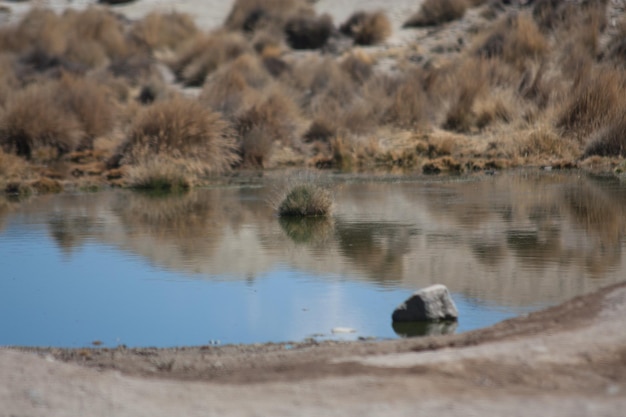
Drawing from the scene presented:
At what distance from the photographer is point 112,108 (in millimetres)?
28828

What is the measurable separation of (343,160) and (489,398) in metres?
18.0

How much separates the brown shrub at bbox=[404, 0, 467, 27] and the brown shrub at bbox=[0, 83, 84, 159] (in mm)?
18575

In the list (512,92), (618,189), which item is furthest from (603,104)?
(618,189)

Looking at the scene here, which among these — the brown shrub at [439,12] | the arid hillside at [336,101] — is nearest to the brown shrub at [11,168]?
the arid hillside at [336,101]

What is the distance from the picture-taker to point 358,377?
22.2 feet

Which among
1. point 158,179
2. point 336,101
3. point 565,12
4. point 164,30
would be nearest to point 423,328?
point 158,179

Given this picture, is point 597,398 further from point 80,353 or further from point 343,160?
point 343,160

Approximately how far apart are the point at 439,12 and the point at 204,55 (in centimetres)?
952

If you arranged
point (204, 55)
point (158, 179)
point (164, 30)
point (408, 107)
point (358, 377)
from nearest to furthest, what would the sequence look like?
point (358, 377)
point (158, 179)
point (408, 107)
point (204, 55)
point (164, 30)

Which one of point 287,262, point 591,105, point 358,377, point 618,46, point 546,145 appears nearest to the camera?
point 358,377

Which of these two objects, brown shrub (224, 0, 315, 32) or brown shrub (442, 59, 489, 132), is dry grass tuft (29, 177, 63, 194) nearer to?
brown shrub (442, 59, 489, 132)

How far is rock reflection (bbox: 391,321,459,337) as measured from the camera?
845 cm

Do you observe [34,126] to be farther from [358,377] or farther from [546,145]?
[358,377]

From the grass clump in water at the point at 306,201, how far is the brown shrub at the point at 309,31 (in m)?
27.0
